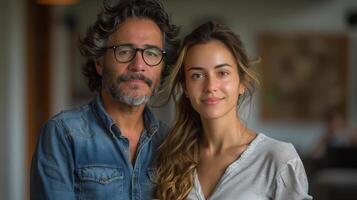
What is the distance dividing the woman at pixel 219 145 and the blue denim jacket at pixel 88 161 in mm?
101

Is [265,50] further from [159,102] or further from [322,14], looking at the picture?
[159,102]

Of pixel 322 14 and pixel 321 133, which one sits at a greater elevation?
pixel 322 14

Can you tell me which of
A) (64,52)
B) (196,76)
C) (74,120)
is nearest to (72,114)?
(74,120)

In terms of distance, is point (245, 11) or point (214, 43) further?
→ point (245, 11)

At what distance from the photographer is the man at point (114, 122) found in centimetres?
187

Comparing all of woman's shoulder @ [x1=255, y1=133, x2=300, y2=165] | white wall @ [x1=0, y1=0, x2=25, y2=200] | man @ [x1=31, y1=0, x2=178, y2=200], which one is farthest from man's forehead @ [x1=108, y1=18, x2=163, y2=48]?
white wall @ [x1=0, y1=0, x2=25, y2=200]

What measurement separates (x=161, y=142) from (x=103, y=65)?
337 millimetres

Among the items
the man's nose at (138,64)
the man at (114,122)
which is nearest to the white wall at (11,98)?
the man at (114,122)

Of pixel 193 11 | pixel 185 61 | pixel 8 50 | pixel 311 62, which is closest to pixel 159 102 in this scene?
pixel 185 61

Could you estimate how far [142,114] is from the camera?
217 cm

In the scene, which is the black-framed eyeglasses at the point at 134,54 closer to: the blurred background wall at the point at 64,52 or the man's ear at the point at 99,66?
the man's ear at the point at 99,66

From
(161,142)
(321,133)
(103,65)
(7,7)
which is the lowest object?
(321,133)

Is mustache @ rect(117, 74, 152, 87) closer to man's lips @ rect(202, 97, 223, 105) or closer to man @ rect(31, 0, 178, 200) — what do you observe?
man @ rect(31, 0, 178, 200)

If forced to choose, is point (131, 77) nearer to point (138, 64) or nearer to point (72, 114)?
point (138, 64)
